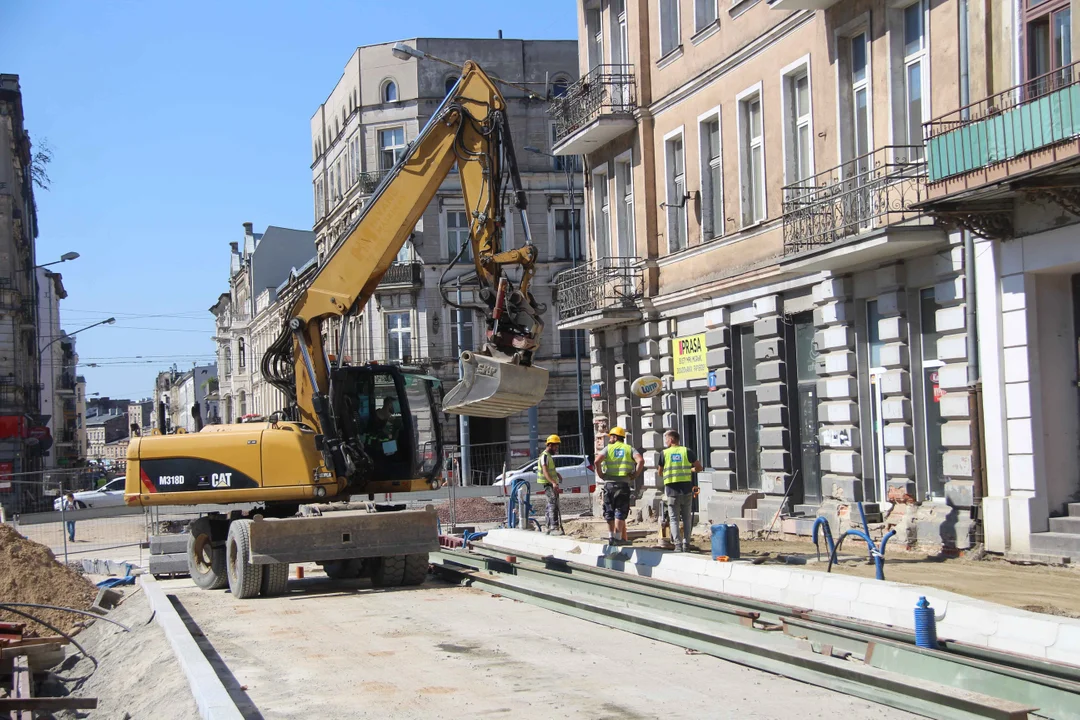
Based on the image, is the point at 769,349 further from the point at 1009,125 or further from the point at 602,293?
the point at 1009,125

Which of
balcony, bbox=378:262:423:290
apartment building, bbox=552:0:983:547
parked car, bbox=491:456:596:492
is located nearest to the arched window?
balcony, bbox=378:262:423:290

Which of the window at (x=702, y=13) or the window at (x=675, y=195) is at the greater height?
the window at (x=702, y=13)

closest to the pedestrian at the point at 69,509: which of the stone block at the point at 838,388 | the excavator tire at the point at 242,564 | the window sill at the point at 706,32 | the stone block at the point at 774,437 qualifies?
the excavator tire at the point at 242,564

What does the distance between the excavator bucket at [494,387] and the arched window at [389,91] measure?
40.0m

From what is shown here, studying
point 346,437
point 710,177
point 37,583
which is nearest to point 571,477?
point 710,177

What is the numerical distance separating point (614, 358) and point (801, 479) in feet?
27.6

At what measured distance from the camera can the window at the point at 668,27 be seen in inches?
1001

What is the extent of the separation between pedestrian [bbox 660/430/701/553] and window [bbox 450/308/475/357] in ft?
112

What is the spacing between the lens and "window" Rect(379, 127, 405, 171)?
5191cm

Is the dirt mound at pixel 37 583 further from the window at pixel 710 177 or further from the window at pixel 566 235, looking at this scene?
the window at pixel 566 235

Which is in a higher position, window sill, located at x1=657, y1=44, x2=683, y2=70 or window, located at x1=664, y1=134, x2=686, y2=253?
window sill, located at x1=657, y1=44, x2=683, y2=70

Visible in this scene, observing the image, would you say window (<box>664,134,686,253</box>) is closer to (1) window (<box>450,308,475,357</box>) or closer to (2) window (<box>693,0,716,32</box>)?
(2) window (<box>693,0,716,32</box>)

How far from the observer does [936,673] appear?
8.87 meters

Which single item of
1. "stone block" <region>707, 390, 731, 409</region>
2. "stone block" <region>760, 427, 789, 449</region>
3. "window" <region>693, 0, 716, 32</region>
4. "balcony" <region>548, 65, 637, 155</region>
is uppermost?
"window" <region>693, 0, 716, 32</region>
